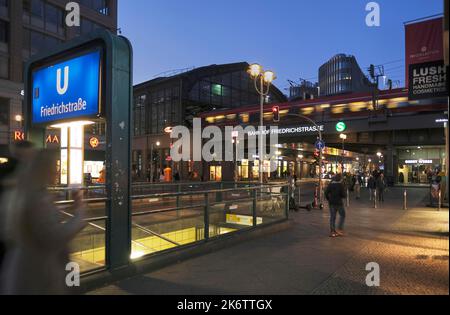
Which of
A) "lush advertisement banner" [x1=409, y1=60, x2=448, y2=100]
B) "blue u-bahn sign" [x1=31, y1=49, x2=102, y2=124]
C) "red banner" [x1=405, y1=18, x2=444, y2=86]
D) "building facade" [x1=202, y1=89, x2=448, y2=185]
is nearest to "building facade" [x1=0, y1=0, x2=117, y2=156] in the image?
"building facade" [x1=202, y1=89, x2=448, y2=185]

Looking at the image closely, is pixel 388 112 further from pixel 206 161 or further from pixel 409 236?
pixel 409 236

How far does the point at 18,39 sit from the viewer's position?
3619cm

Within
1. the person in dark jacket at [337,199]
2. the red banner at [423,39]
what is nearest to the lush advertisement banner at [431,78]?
the red banner at [423,39]

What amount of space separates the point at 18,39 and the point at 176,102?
69.0 ft

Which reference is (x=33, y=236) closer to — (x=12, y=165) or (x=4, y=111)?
(x=12, y=165)

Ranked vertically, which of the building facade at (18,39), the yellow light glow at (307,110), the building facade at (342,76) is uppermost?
the building facade at (342,76)

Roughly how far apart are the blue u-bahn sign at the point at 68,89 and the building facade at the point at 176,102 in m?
43.2

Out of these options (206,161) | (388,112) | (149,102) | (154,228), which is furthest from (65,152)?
(149,102)

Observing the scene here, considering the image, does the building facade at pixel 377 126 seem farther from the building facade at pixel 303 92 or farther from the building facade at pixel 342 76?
the building facade at pixel 342 76

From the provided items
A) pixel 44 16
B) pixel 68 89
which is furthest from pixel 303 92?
pixel 68 89

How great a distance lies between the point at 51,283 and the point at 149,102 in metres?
55.8

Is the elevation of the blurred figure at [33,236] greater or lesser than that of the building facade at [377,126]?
lesser

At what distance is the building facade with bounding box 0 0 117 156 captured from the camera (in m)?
35.3

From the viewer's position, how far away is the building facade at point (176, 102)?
52281 millimetres
